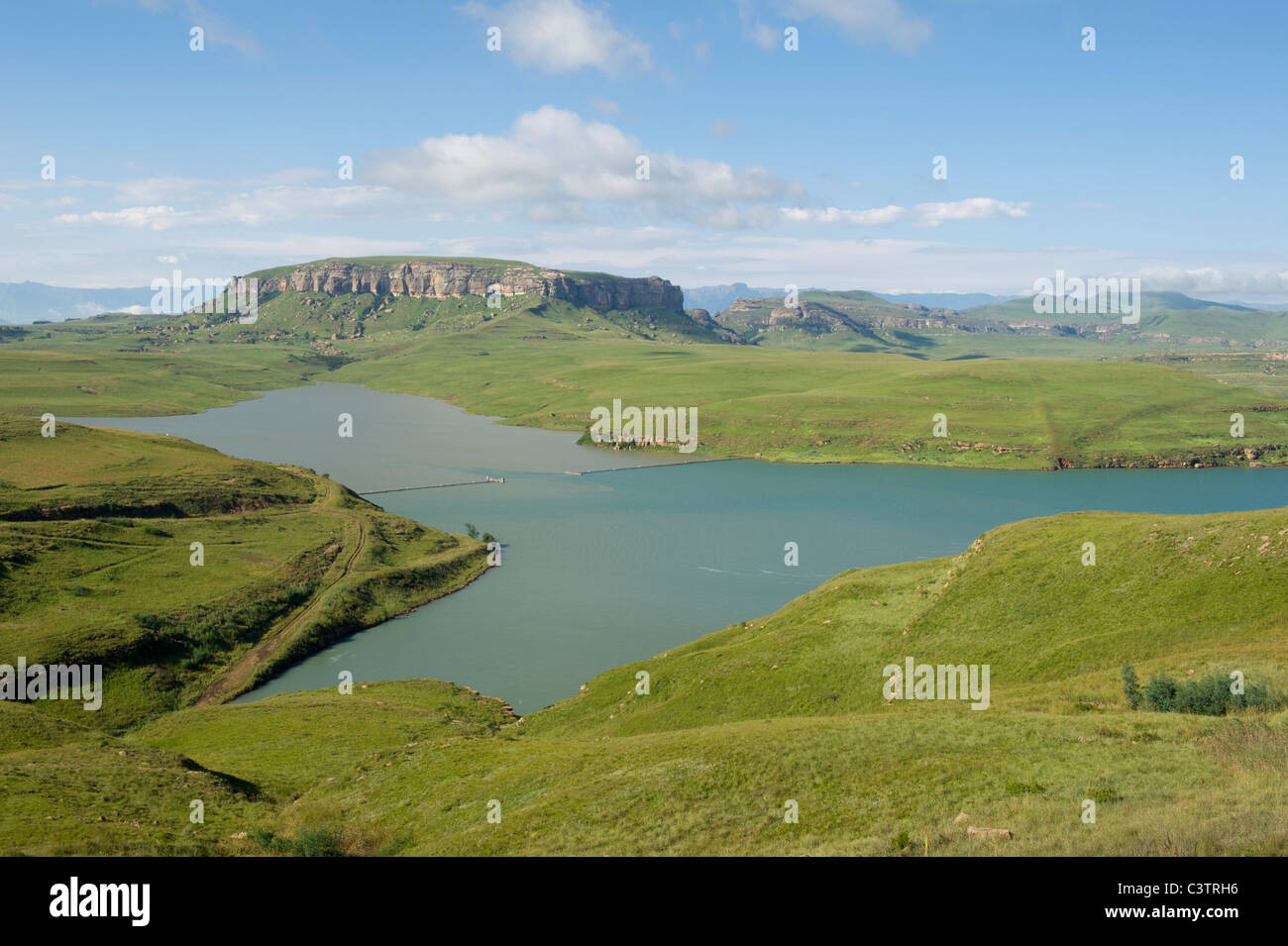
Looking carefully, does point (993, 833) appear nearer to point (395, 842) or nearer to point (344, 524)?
point (395, 842)

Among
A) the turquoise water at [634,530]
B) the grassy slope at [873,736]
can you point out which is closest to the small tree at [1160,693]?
the grassy slope at [873,736]

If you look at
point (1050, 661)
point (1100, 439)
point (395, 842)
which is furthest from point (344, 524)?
point (1100, 439)

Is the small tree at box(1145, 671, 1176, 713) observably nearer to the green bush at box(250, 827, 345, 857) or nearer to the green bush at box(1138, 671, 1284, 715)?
the green bush at box(1138, 671, 1284, 715)

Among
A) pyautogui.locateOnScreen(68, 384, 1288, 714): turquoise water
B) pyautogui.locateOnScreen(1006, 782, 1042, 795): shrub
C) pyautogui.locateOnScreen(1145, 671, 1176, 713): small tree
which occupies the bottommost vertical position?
pyautogui.locateOnScreen(68, 384, 1288, 714): turquoise water

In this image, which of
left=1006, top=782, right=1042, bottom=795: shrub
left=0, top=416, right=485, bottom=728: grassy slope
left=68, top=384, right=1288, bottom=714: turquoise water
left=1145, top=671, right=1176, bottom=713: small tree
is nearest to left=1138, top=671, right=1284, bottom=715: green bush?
left=1145, top=671, right=1176, bottom=713: small tree

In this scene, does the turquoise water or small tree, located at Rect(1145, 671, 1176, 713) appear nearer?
small tree, located at Rect(1145, 671, 1176, 713)

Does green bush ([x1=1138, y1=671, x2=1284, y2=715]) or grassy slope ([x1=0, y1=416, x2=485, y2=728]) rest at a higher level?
green bush ([x1=1138, y1=671, x2=1284, y2=715])

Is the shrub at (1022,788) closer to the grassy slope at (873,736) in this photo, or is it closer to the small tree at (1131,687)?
the grassy slope at (873,736)
